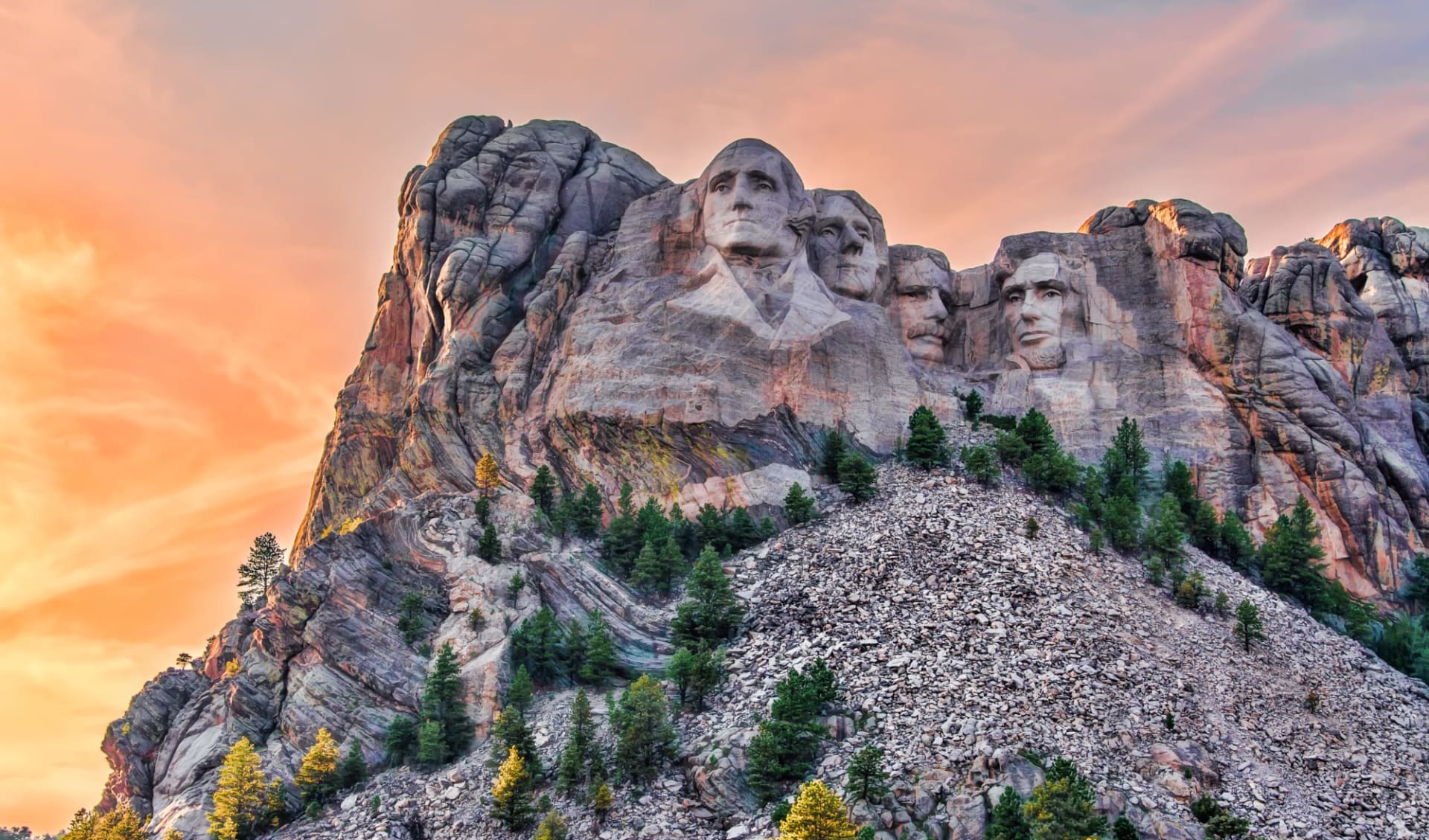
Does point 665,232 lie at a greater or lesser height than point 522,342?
greater

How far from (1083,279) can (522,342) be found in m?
28.7

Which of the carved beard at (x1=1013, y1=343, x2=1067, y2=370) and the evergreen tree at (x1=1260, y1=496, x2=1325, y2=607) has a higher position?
the carved beard at (x1=1013, y1=343, x2=1067, y2=370)

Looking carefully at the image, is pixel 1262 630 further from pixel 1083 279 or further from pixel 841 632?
pixel 1083 279

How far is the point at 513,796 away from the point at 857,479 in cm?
2165

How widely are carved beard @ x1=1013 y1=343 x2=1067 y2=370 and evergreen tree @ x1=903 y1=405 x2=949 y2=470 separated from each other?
31.5 ft

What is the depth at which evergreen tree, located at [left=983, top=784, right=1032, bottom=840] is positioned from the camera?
155 feet

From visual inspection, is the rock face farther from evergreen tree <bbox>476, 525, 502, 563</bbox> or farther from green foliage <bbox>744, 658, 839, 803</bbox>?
green foliage <bbox>744, 658, 839, 803</bbox>

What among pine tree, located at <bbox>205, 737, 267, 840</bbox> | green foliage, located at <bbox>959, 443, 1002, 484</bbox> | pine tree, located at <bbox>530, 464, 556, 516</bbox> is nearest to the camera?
pine tree, located at <bbox>205, 737, 267, 840</bbox>

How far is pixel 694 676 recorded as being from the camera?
56.8 metres

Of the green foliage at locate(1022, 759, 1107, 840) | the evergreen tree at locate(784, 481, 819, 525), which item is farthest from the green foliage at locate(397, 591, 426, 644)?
the green foliage at locate(1022, 759, 1107, 840)

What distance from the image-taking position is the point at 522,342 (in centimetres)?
7488

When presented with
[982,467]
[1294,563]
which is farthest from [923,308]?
[1294,563]

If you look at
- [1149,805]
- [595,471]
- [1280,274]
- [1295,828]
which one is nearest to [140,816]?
[595,471]

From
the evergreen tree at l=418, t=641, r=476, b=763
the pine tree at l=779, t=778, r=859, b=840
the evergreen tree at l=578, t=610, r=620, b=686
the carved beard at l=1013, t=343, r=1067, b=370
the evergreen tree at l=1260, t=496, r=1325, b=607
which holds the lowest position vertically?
the pine tree at l=779, t=778, r=859, b=840
